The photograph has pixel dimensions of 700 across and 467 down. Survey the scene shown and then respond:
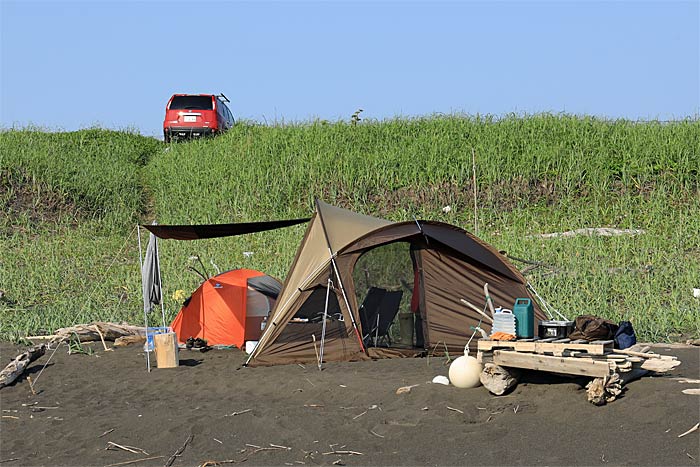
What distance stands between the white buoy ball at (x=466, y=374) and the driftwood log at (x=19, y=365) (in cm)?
474

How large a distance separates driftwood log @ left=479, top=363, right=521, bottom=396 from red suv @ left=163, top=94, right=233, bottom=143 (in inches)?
748

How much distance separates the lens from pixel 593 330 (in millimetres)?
7578

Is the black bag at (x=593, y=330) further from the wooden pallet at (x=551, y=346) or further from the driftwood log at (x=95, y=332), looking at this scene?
the driftwood log at (x=95, y=332)

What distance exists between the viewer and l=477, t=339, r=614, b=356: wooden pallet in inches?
279

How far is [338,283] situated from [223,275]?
2.51 meters

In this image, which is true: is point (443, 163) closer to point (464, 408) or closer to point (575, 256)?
point (575, 256)

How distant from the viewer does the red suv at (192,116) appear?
2475 cm

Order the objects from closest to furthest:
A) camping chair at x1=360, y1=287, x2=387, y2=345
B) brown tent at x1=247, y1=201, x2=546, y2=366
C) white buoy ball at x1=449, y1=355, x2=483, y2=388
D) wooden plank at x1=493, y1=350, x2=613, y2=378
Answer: wooden plank at x1=493, y1=350, x2=613, y2=378 < white buoy ball at x1=449, y1=355, x2=483, y2=388 < brown tent at x1=247, y1=201, x2=546, y2=366 < camping chair at x1=360, y1=287, x2=387, y2=345

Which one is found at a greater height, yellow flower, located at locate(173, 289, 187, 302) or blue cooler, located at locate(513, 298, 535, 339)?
blue cooler, located at locate(513, 298, 535, 339)

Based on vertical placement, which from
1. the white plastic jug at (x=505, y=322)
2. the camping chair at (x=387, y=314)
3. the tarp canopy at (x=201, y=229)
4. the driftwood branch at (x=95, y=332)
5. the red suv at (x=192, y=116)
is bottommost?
the driftwood branch at (x=95, y=332)

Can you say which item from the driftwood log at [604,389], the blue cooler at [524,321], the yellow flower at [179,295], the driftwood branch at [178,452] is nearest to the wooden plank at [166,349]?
the yellow flower at [179,295]

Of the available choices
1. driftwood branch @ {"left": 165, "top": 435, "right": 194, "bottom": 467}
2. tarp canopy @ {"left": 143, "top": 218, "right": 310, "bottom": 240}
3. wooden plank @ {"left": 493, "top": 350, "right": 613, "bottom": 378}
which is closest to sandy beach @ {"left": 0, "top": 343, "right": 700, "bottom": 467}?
driftwood branch @ {"left": 165, "top": 435, "right": 194, "bottom": 467}

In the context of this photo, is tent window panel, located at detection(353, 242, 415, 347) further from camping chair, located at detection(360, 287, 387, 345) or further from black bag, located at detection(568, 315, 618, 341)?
black bag, located at detection(568, 315, 618, 341)

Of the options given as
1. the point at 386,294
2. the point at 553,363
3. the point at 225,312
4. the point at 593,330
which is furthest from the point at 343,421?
the point at 225,312
